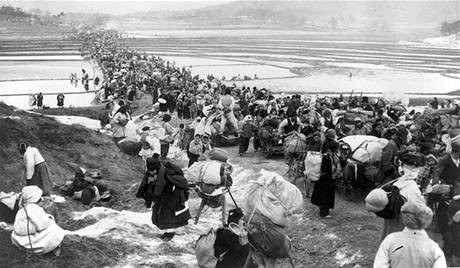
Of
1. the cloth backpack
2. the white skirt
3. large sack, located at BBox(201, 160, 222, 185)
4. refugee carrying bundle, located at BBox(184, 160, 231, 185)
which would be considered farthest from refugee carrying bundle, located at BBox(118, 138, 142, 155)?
the cloth backpack

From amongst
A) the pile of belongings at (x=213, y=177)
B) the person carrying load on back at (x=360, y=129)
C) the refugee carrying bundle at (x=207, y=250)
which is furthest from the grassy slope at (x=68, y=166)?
the person carrying load on back at (x=360, y=129)

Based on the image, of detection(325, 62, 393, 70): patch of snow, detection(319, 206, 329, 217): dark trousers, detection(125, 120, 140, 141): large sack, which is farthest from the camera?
detection(325, 62, 393, 70): patch of snow

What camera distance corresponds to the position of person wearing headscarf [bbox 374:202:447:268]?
3.85 m

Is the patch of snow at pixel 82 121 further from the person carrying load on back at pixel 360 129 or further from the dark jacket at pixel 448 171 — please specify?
the dark jacket at pixel 448 171

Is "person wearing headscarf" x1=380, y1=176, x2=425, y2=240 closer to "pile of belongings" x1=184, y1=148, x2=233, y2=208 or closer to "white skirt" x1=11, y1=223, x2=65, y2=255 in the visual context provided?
"pile of belongings" x1=184, y1=148, x2=233, y2=208

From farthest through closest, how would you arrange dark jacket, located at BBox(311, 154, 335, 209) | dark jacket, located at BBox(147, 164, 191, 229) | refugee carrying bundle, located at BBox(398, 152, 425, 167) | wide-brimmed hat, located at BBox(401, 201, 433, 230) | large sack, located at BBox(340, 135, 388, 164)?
refugee carrying bundle, located at BBox(398, 152, 425, 167) → large sack, located at BBox(340, 135, 388, 164) → dark jacket, located at BBox(311, 154, 335, 209) → dark jacket, located at BBox(147, 164, 191, 229) → wide-brimmed hat, located at BBox(401, 201, 433, 230)

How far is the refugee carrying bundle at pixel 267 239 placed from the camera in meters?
4.97

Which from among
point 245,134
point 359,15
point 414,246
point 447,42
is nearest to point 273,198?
point 414,246

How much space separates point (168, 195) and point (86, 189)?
312 centimetres

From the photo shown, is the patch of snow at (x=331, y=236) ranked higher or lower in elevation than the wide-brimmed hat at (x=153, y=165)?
lower

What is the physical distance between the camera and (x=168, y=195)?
6680mm

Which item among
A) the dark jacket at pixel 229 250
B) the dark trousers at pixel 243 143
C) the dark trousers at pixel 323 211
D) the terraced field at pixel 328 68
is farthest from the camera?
the terraced field at pixel 328 68

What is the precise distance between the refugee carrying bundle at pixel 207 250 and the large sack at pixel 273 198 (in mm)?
496

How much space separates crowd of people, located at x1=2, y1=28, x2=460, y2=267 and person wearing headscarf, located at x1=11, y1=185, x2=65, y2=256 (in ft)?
4.56
